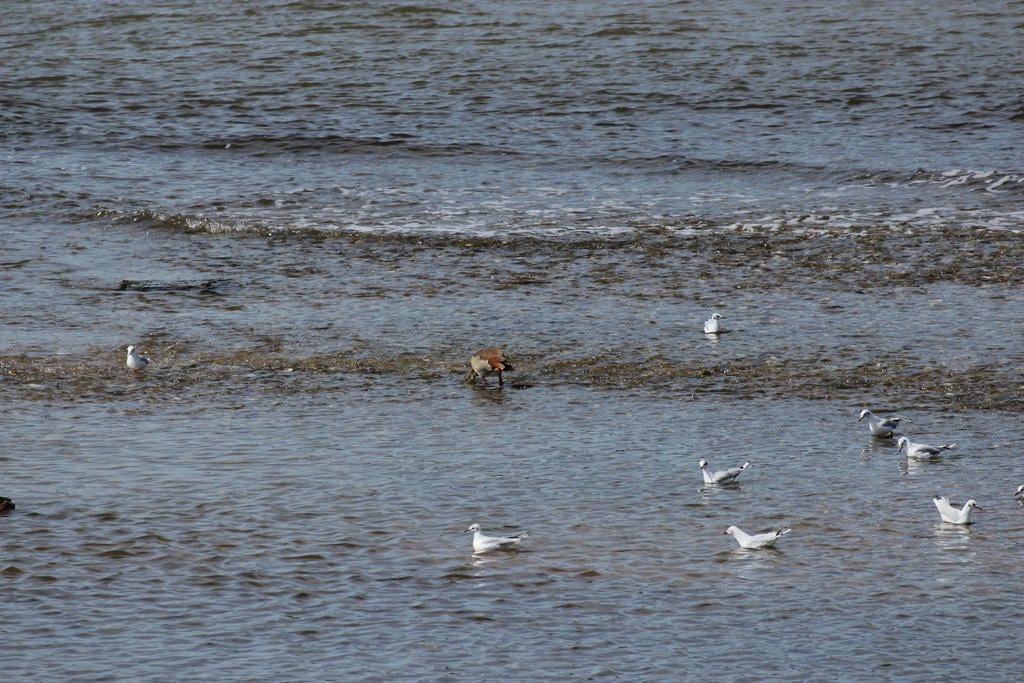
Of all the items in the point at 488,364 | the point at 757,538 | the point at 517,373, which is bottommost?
the point at 517,373

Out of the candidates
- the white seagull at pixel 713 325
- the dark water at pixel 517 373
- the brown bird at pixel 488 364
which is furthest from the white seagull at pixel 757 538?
the white seagull at pixel 713 325

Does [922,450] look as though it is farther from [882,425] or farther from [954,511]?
[954,511]

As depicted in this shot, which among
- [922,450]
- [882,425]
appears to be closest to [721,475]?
[922,450]

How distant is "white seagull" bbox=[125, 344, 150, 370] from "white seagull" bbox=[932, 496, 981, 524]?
22.3ft

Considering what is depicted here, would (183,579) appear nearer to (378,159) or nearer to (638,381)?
(638,381)

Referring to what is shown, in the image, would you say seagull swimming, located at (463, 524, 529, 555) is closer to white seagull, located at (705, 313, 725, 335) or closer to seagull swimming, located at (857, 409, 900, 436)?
seagull swimming, located at (857, 409, 900, 436)

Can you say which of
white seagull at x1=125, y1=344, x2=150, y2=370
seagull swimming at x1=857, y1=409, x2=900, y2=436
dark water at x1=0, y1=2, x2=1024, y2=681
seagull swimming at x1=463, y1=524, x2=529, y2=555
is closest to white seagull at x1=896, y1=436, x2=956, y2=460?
dark water at x1=0, y1=2, x2=1024, y2=681

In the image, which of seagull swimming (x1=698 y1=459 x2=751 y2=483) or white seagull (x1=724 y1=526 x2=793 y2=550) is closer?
white seagull (x1=724 y1=526 x2=793 y2=550)

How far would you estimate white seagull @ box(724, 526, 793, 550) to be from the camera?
8508mm

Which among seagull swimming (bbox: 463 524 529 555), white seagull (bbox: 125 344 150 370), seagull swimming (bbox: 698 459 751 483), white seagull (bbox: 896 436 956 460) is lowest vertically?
white seagull (bbox: 896 436 956 460)

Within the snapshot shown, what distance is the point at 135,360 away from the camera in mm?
12414

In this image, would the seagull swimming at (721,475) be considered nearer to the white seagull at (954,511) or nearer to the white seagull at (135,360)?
the white seagull at (954,511)

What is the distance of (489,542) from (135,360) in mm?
5096

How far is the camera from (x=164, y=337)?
13.5m
